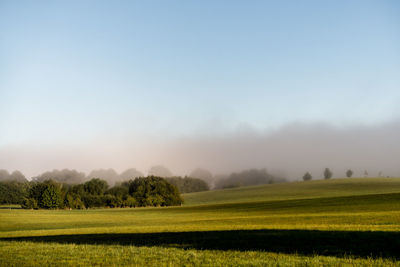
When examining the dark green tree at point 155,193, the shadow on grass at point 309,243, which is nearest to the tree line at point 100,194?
the dark green tree at point 155,193

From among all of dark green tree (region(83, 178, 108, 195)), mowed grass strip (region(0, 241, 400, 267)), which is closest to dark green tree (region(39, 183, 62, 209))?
dark green tree (region(83, 178, 108, 195))

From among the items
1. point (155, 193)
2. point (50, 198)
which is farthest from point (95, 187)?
point (155, 193)

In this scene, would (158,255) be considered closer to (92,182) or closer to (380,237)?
(380,237)

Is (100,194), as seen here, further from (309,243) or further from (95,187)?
(309,243)

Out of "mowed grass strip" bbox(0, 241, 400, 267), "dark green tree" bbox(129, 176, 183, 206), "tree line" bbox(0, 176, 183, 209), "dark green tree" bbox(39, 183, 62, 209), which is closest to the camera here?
"mowed grass strip" bbox(0, 241, 400, 267)

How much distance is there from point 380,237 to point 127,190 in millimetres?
100385

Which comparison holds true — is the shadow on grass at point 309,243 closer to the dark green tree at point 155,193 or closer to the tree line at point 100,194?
the tree line at point 100,194

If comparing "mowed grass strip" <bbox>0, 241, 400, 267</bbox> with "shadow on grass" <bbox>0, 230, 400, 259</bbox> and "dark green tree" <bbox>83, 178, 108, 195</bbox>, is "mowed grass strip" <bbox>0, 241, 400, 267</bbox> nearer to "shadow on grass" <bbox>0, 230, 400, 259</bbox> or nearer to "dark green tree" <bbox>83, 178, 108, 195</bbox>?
"shadow on grass" <bbox>0, 230, 400, 259</bbox>

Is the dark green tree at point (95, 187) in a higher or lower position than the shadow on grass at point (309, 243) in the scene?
lower

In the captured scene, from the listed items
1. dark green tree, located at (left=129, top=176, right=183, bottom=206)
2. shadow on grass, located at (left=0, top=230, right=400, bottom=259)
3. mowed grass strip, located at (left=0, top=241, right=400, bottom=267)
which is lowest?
dark green tree, located at (left=129, top=176, right=183, bottom=206)

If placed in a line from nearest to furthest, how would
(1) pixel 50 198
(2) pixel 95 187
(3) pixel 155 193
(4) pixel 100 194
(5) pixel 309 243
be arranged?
(5) pixel 309 243, (1) pixel 50 198, (3) pixel 155 193, (4) pixel 100 194, (2) pixel 95 187

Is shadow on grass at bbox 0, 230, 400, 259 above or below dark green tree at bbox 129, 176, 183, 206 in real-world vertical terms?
above

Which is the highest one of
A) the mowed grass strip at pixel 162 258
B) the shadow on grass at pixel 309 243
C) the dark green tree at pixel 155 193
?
the mowed grass strip at pixel 162 258

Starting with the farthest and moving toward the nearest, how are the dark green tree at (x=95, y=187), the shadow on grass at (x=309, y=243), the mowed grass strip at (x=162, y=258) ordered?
the dark green tree at (x=95, y=187)
the shadow on grass at (x=309, y=243)
the mowed grass strip at (x=162, y=258)
